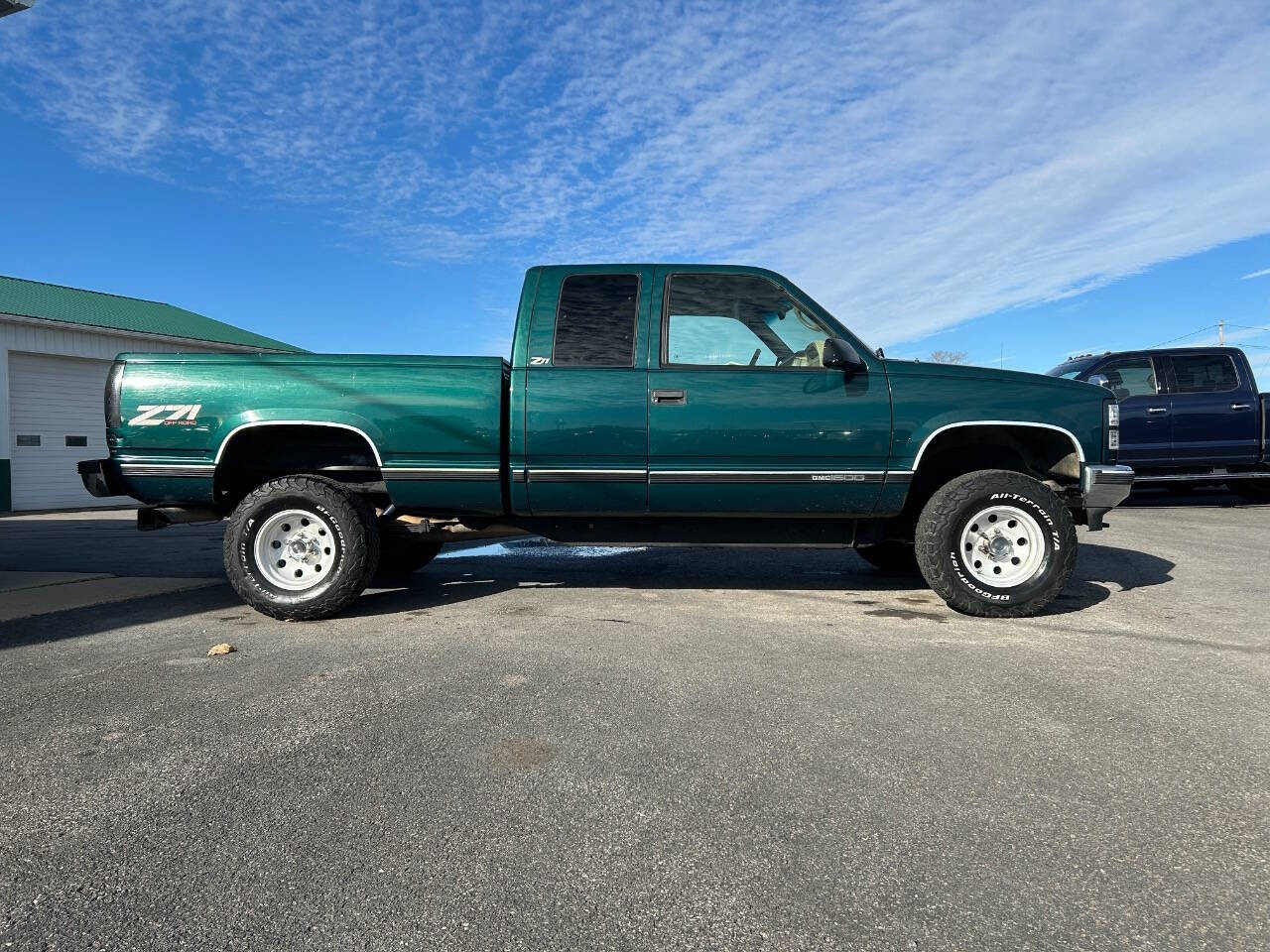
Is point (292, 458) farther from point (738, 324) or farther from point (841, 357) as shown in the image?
point (841, 357)

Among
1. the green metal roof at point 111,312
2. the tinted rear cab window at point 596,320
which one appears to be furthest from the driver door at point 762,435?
the green metal roof at point 111,312

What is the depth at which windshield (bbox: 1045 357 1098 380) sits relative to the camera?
10.2 metres

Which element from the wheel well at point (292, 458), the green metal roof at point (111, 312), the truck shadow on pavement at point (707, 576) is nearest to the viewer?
the wheel well at point (292, 458)

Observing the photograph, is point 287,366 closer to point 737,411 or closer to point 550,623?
point 550,623

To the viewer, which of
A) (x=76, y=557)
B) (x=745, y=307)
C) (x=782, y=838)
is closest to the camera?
(x=782, y=838)

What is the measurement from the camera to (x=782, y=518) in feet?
14.9

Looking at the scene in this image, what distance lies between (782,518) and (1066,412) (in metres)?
1.84

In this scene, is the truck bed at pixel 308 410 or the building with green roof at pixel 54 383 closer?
the truck bed at pixel 308 410

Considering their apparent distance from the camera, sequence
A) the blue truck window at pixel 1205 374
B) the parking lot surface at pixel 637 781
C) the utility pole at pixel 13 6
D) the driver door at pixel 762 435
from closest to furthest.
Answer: the parking lot surface at pixel 637 781
the driver door at pixel 762 435
the utility pole at pixel 13 6
the blue truck window at pixel 1205 374

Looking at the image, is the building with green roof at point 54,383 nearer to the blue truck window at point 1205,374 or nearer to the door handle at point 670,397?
the door handle at point 670,397

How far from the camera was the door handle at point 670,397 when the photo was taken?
14.0ft

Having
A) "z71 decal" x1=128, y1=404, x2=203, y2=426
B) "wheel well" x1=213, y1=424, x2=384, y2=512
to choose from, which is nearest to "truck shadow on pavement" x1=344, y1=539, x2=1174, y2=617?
"wheel well" x1=213, y1=424, x2=384, y2=512

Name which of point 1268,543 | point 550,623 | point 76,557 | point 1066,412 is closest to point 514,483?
point 550,623

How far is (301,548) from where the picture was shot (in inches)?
168
